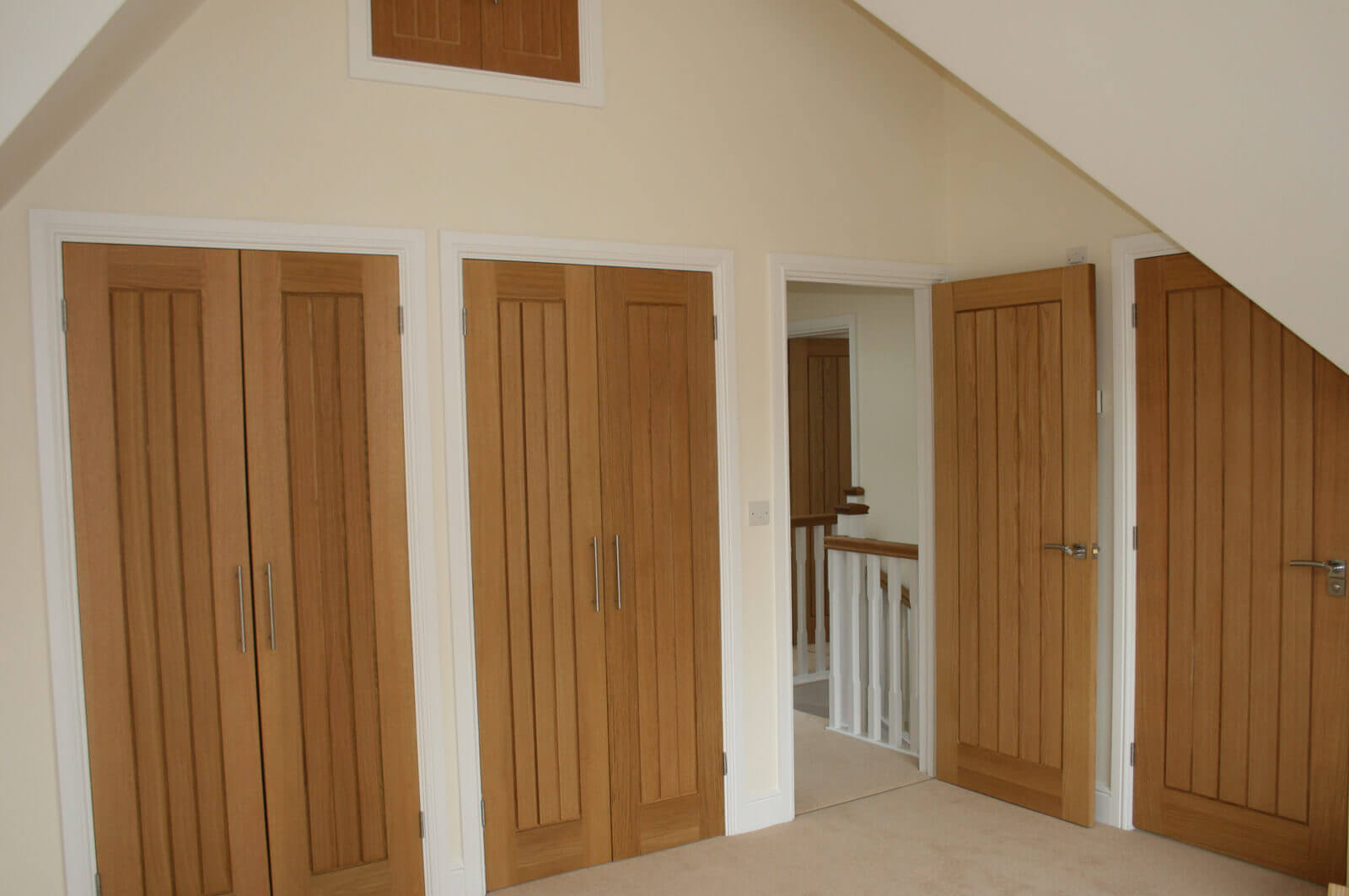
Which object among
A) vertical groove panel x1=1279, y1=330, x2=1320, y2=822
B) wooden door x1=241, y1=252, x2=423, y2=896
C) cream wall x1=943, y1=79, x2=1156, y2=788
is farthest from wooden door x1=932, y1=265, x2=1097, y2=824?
wooden door x1=241, y1=252, x2=423, y2=896

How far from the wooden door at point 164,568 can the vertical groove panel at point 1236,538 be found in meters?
3.25

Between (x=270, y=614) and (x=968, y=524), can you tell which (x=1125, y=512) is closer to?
(x=968, y=524)

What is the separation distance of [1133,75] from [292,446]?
2.50m

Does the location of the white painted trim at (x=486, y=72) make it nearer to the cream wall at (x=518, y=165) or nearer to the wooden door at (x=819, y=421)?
the cream wall at (x=518, y=165)

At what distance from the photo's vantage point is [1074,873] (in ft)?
10.2

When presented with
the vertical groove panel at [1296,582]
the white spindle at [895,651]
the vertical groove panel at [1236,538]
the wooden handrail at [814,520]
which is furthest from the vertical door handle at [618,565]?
the wooden handrail at [814,520]

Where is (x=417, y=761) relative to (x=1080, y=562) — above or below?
below

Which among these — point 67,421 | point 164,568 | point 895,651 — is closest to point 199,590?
point 164,568

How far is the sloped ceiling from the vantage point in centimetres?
181

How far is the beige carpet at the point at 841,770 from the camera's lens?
12.7ft

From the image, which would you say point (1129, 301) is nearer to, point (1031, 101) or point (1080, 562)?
point (1080, 562)

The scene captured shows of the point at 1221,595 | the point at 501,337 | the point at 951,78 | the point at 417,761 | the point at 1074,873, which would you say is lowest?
the point at 1074,873

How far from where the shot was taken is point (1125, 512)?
11.3 feet

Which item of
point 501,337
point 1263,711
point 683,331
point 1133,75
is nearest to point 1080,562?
point 1263,711
